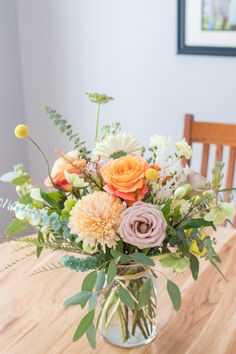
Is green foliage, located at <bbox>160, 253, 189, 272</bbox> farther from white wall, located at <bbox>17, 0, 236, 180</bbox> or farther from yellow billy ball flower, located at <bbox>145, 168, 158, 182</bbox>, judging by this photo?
white wall, located at <bbox>17, 0, 236, 180</bbox>

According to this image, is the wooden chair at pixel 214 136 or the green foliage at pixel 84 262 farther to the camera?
the wooden chair at pixel 214 136

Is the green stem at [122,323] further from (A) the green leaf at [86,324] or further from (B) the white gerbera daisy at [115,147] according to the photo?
(B) the white gerbera daisy at [115,147]

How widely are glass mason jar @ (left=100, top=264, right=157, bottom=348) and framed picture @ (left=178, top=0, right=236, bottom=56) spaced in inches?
53.1

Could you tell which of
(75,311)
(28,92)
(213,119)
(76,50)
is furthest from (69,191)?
(28,92)

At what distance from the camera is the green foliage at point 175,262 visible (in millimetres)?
965

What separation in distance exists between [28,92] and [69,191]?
69.7 inches

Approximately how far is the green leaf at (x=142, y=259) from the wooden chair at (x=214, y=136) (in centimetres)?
98

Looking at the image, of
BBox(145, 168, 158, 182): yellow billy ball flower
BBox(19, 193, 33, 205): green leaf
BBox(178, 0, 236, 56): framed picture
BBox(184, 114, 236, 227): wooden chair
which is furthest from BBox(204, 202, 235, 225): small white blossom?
BBox(178, 0, 236, 56): framed picture

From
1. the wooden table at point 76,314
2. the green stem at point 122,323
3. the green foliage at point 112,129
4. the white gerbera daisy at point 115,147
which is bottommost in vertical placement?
the wooden table at point 76,314

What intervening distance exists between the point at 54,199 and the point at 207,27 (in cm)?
139

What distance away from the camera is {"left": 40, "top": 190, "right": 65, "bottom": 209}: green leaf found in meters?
1.01

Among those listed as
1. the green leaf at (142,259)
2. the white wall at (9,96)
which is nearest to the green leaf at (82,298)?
the green leaf at (142,259)

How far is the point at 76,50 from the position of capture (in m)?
2.49

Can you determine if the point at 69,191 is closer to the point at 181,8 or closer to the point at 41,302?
the point at 41,302
